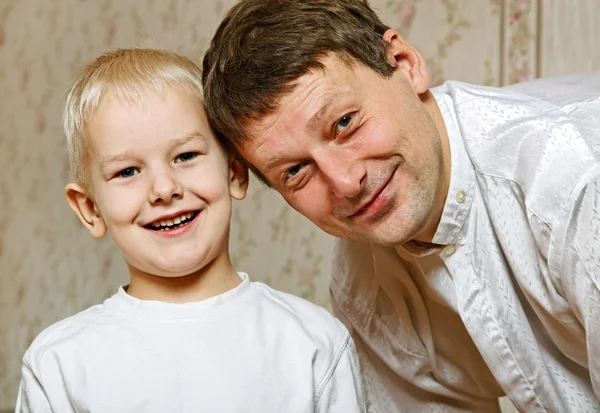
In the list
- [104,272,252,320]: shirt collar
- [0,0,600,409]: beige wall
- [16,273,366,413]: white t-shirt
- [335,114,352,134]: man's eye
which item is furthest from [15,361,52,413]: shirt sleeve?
[0,0,600,409]: beige wall

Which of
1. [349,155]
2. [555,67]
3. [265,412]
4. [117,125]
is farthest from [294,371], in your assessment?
[555,67]

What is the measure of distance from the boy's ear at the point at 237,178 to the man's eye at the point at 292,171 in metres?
0.08

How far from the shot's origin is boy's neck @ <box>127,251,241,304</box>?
163 centimetres

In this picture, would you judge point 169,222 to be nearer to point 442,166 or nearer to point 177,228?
point 177,228

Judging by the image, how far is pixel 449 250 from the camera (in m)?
1.78

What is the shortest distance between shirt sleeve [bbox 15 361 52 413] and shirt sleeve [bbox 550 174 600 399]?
92cm

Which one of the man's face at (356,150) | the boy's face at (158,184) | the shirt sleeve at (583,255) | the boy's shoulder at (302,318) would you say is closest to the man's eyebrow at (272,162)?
the man's face at (356,150)

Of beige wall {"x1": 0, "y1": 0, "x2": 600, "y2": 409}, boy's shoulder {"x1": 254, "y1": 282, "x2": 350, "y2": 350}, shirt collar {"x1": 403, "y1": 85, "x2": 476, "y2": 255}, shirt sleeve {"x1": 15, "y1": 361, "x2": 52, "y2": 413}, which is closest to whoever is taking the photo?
shirt sleeve {"x1": 15, "y1": 361, "x2": 52, "y2": 413}

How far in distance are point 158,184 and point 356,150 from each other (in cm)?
38

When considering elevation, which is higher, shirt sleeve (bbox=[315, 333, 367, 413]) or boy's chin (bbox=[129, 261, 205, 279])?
boy's chin (bbox=[129, 261, 205, 279])

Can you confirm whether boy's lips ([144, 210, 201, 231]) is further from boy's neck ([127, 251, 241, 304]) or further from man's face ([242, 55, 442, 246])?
man's face ([242, 55, 442, 246])

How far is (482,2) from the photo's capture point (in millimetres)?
2777

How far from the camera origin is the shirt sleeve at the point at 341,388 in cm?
159

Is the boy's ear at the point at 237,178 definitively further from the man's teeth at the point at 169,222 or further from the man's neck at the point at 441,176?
the man's neck at the point at 441,176
